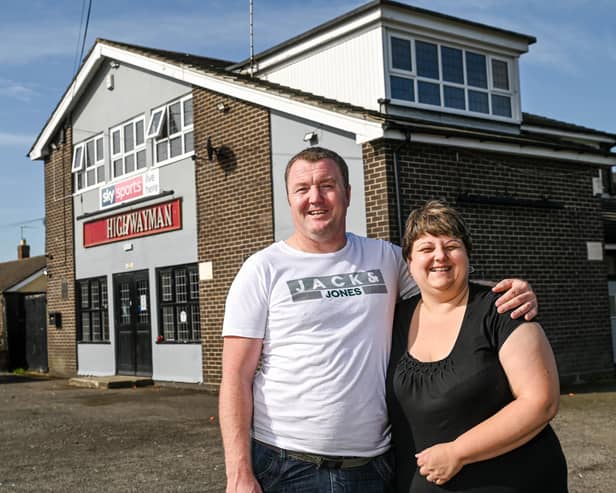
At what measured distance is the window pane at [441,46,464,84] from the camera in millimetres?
13656

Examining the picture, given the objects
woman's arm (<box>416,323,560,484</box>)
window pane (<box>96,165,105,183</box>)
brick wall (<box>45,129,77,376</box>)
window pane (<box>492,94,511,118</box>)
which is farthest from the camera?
brick wall (<box>45,129,77,376</box>)

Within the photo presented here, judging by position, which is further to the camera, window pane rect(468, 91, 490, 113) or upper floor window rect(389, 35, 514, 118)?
window pane rect(468, 91, 490, 113)

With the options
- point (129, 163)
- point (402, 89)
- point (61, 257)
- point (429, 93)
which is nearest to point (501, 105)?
point (429, 93)

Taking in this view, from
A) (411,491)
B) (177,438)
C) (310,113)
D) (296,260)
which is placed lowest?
(177,438)

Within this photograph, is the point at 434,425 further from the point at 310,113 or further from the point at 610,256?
the point at 610,256

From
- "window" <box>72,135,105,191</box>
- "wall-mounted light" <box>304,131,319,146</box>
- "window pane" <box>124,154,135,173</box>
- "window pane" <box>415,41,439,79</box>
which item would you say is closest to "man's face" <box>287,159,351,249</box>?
"wall-mounted light" <box>304,131,319,146</box>

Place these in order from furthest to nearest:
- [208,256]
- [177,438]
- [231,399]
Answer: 1. [208,256]
2. [177,438]
3. [231,399]

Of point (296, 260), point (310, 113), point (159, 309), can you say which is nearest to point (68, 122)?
point (159, 309)

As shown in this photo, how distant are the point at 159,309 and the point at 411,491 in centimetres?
1354

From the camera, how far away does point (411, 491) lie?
8.63 ft

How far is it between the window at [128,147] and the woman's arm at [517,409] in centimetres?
1487

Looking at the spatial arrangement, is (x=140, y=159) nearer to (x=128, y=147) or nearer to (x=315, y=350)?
(x=128, y=147)

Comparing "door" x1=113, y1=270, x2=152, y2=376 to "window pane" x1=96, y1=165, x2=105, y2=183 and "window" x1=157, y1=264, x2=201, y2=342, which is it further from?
"window pane" x1=96, y1=165, x2=105, y2=183

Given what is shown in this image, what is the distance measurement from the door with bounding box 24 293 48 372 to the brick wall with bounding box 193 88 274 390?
27.4ft
